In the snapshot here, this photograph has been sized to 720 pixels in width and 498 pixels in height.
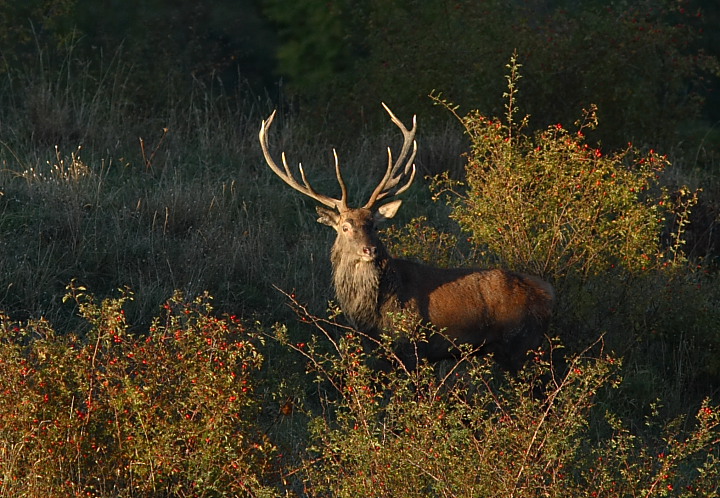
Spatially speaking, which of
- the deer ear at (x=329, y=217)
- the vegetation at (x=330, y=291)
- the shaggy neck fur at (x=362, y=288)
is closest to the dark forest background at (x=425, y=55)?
the vegetation at (x=330, y=291)

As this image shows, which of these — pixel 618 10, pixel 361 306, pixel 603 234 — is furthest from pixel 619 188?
pixel 618 10

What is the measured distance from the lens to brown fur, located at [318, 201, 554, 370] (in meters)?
7.70

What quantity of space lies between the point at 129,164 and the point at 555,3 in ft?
47.7

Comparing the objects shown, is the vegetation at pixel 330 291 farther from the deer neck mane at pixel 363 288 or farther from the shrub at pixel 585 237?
the deer neck mane at pixel 363 288

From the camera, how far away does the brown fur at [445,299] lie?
7.70 m

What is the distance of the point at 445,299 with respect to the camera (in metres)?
7.75

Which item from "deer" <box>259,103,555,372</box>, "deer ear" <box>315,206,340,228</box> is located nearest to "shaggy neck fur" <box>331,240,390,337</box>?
"deer" <box>259,103,555,372</box>

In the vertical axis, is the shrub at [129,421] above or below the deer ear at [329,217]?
below

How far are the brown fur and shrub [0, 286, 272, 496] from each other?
184cm

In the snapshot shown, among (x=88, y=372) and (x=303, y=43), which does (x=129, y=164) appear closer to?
(x=88, y=372)

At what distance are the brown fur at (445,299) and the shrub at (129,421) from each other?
184 cm

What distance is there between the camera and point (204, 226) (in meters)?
10.4

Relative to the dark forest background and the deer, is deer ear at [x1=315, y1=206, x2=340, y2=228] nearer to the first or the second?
the deer

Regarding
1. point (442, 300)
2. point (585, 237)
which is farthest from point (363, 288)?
point (585, 237)
